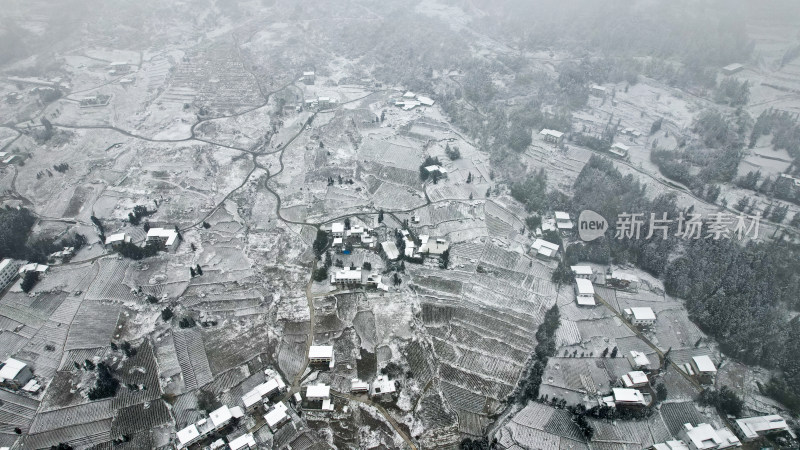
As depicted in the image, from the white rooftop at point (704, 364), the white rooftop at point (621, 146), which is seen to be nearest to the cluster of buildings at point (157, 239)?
the white rooftop at point (704, 364)

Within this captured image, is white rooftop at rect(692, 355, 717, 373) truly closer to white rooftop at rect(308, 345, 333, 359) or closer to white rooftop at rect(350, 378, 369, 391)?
white rooftop at rect(350, 378, 369, 391)

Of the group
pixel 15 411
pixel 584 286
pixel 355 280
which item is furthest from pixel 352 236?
pixel 15 411

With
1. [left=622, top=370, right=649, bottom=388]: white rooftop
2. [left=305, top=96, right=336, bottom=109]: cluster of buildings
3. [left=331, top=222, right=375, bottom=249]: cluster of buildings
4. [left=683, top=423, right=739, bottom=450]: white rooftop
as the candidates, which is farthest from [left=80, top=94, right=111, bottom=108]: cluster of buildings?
[left=683, top=423, right=739, bottom=450]: white rooftop

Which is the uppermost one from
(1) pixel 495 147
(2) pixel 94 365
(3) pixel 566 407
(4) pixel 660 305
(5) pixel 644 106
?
Result: (5) pixel 644 106

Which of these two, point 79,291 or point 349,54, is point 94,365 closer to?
point 79,291

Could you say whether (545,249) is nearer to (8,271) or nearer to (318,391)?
(318,391)

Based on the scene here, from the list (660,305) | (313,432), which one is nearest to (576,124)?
(660,305)

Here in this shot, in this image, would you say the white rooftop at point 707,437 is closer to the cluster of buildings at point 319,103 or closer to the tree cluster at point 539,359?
the tree cluster at point 539,359
